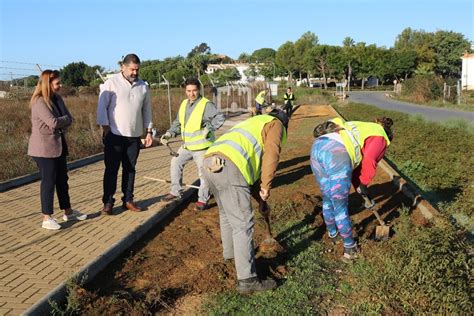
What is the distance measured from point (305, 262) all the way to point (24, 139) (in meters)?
9.44

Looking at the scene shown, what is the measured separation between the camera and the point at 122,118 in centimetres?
566

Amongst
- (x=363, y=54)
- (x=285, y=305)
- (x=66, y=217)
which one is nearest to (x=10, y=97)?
(x=66, y=217)

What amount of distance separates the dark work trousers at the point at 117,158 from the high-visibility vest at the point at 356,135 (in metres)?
2.59

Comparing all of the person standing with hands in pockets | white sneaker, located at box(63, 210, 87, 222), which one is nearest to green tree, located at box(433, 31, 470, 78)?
white sneaker, located at box(63, 210, 87, 222)

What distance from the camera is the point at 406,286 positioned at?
3.49 m

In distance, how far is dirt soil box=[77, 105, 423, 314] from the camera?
3625mm

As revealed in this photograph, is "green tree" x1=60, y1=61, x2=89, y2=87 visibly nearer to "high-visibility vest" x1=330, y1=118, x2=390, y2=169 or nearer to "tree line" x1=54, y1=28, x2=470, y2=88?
"tree line" x1=54, y1=28, x2=470, y2=88

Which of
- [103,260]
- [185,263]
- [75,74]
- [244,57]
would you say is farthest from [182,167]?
[244,57]

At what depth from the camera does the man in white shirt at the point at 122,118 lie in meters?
5.61

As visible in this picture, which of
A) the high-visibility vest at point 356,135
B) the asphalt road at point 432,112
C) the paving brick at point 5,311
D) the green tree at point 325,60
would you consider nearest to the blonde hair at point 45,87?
the paving brick at point 5,311

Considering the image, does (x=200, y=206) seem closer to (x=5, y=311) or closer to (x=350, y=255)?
(x=350, y=255)

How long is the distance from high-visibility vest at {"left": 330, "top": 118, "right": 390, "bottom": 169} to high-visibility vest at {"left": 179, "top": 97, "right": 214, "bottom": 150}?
1.98 m

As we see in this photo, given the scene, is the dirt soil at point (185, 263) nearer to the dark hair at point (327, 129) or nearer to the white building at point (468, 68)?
the dark hair at point (327, 129)

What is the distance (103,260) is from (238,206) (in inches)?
62.5
